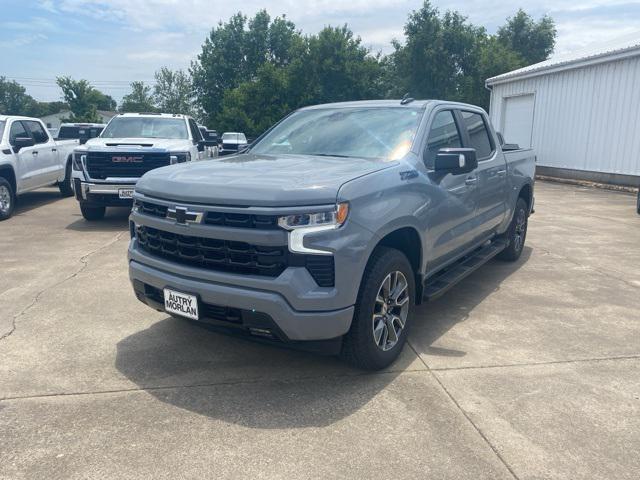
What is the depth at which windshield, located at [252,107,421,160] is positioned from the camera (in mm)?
4301

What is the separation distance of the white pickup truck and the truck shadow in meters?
7.36

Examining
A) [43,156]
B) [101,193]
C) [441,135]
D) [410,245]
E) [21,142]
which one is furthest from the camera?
[43,156]

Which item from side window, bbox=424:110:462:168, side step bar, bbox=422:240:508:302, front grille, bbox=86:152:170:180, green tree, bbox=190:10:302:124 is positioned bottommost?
side step bar, bbox=422:240:508:302

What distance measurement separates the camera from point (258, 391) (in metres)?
3.47

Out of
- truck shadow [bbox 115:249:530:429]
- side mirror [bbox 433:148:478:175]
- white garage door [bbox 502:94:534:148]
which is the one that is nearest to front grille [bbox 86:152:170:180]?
truck shadow [bbox 115:249:530:429]

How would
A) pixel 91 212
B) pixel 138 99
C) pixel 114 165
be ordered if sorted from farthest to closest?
pixel 138 99, pixel 91 212, pixel 114 165

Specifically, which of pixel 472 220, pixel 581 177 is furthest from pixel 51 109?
pixel 472 220

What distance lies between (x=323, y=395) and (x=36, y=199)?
1225cm

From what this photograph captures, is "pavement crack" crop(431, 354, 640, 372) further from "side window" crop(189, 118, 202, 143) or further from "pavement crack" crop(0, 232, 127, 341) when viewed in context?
"side window" crop(189, 118, 202, 143)

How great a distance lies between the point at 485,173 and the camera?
5.37m

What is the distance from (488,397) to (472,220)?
2061 mm

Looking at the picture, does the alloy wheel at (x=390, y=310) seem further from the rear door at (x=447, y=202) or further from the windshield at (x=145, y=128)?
the windshield at (x=145, y=128)

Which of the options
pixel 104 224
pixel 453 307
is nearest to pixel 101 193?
pixel 104 224

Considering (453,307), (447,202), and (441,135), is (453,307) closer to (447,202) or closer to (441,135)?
(447,202)
